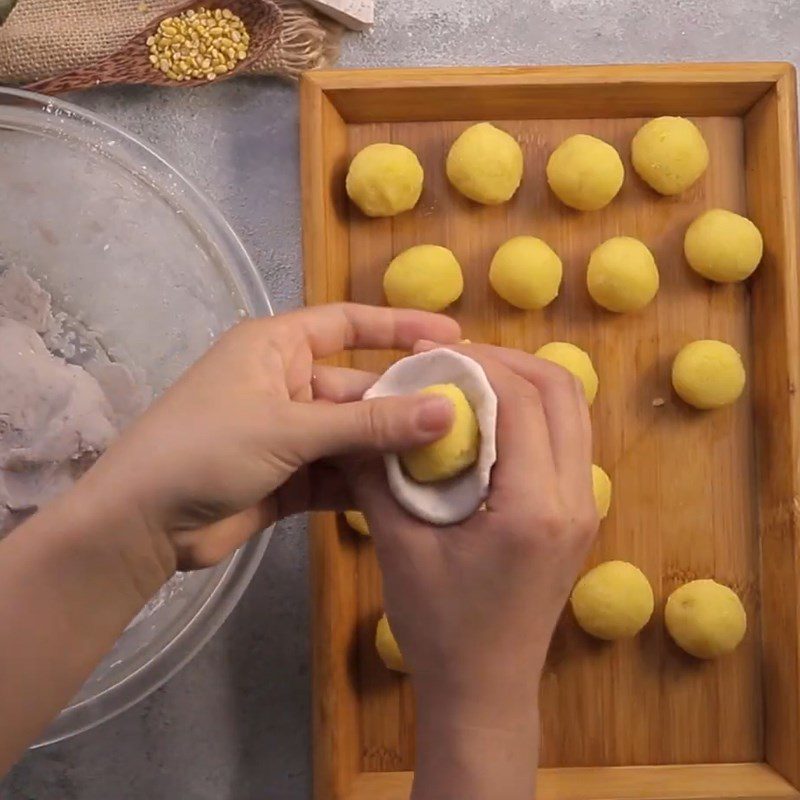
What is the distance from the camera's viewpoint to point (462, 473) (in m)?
0.64

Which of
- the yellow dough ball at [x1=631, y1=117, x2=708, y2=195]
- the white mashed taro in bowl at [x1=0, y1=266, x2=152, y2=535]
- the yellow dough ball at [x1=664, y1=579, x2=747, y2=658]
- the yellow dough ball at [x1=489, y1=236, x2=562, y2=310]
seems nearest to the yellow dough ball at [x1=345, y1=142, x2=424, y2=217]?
the yellow dough ball at [x1=489, y1=236, x2=562, y2=310]

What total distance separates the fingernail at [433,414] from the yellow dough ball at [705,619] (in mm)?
370

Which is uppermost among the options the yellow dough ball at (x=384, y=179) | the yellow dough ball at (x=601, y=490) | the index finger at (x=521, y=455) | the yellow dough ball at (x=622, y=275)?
the yellow dough ball at (x=384, y=179)

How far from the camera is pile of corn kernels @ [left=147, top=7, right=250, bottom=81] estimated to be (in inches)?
35.7

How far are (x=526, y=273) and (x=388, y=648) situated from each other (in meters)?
0.35

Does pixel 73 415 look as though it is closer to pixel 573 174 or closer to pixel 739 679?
pixel 573 174

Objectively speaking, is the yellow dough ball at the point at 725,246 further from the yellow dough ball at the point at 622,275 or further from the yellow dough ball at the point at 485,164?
the yellow dough ball at the point at 485,164

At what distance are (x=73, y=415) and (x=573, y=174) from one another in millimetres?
494

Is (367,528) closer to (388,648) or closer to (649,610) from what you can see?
(388,648)

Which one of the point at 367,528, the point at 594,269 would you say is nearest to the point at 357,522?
the point at 367,528

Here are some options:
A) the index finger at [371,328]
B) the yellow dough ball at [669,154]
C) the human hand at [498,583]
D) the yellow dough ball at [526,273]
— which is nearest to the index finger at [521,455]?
the human hand at [498,583]

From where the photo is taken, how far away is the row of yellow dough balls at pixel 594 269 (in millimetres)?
839

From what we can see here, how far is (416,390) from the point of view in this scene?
0.66 meters

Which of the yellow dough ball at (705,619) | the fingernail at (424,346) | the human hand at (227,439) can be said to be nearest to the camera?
the human hand at (227,439)
